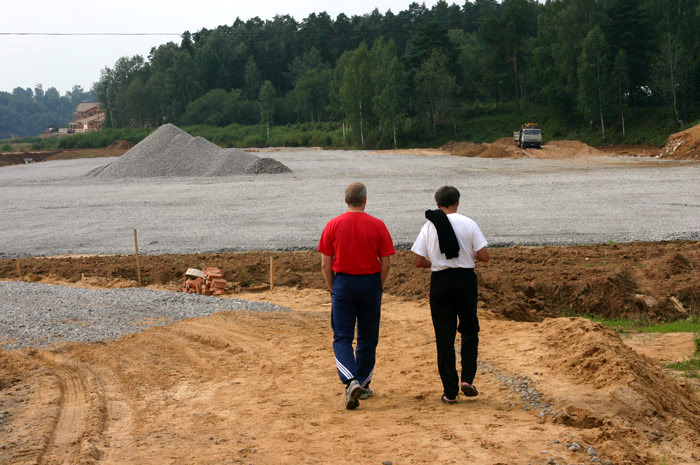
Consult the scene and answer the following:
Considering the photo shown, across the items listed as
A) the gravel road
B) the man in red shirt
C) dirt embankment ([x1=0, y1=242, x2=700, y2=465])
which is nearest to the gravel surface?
the gravel road

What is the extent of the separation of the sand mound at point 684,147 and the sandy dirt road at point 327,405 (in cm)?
3806

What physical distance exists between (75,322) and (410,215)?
44.2 feet

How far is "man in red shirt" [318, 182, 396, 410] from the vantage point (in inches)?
233

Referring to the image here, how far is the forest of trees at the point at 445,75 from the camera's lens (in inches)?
2334

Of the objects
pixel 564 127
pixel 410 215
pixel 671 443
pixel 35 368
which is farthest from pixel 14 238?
pixel 564 127

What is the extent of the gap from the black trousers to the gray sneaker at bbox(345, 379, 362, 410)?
746mm

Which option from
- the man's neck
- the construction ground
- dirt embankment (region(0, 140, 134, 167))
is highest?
A: dirt embankment (region(0, 140, 134, 167))

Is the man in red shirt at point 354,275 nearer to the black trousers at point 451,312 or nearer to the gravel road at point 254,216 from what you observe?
the black trousers at point 451,312

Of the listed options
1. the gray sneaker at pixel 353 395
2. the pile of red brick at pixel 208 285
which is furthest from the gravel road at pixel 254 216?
the gray sneaker at pixel 353 395

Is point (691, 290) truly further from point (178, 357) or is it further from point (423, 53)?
point (423, 53)

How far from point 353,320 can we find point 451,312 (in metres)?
0.89

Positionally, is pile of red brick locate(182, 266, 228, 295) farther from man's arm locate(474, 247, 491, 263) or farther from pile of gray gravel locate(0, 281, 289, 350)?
man's arm locate(474, 247, 491, 263)

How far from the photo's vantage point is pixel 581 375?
20.9 feet

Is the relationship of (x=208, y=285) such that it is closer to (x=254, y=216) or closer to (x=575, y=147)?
(x=254, y=216)
